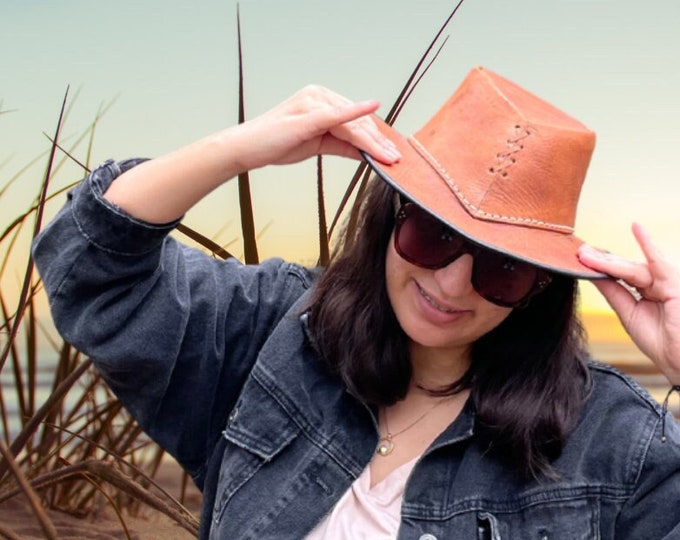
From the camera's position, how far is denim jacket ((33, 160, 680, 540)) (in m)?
2.03

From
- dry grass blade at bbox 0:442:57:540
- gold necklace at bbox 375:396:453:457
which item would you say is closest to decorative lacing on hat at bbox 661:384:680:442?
gold necklace at bbox 375:396:453:457

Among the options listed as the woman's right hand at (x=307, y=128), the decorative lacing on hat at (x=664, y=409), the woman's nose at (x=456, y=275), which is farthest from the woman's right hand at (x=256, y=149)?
the decorative lacing on hat at (x=664, y=409)

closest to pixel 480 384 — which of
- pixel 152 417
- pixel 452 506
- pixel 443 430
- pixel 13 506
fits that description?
pixel 443 430

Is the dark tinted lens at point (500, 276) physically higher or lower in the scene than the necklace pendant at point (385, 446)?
higher

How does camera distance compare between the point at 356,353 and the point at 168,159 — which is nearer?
the point at 168,159

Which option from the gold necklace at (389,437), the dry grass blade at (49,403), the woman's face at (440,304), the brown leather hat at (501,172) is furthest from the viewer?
the dry grass blade at (49,403)

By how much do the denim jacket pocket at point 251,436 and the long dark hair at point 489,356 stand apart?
0.16 m

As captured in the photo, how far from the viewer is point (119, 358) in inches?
81.3

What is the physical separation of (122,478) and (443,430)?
0.66m

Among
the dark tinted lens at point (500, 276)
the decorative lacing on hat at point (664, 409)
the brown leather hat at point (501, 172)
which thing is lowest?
the decorative lacing on hat at point (664, 409)

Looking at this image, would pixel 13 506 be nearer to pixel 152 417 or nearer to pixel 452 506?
pixel 152 417

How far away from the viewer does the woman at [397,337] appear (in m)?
1.89

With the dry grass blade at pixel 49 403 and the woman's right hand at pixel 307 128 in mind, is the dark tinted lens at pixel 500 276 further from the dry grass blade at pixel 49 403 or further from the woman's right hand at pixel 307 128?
the dry grass blade at pixel 49 403

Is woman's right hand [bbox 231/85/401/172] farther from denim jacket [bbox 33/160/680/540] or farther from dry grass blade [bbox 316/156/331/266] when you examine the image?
dry grass blade [bbox 316/156/331/266]
